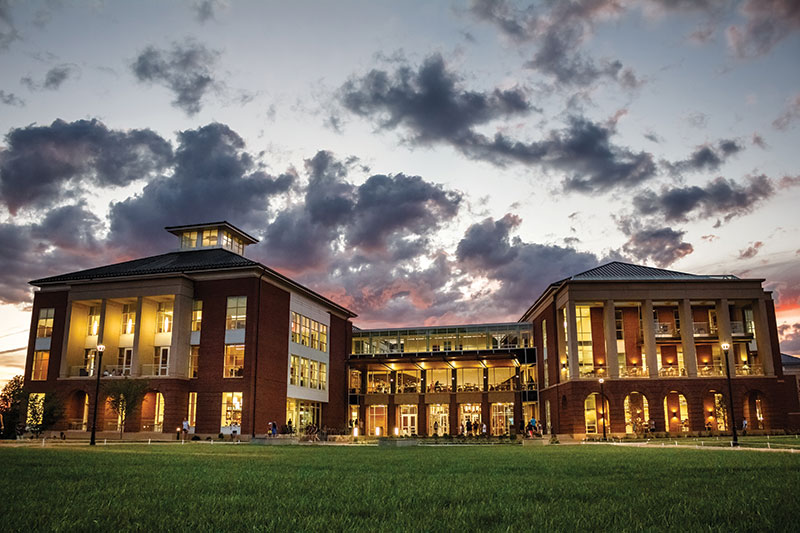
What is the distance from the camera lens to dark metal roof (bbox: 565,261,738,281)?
2156 inches

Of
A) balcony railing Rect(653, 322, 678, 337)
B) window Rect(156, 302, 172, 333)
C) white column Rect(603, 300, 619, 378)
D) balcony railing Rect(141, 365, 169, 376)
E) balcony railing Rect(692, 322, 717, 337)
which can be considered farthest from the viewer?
balcony railing Rect(692, 322, 717, 337)

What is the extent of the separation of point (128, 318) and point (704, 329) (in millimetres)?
50208

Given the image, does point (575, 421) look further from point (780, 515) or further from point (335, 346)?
point (780, 515)

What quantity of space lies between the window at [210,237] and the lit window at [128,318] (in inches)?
375

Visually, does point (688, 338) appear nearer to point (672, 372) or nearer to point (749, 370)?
point (672, 372)

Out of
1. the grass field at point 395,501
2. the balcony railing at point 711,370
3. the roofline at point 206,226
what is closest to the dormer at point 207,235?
the roofline at point 206,226

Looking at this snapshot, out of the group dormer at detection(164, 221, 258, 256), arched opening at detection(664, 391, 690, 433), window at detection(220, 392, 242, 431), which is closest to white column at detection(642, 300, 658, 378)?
arched opening at detection(664, 391, 690, 433)

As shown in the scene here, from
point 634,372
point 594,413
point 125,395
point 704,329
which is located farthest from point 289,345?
point 704,329

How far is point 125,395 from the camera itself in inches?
1789

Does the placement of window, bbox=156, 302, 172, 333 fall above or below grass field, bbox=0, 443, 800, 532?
above

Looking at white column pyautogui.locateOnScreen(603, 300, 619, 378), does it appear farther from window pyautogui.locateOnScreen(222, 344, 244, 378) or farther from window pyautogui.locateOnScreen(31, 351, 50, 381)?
window pyautogui.locateOnScreen(31, 351, 50, 381)

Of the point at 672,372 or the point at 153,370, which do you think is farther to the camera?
→ the point at 672,372

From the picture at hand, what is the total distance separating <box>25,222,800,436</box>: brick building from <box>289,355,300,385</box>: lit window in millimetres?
131

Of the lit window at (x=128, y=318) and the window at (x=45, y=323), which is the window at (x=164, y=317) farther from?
the window at (x=45, y=323)
